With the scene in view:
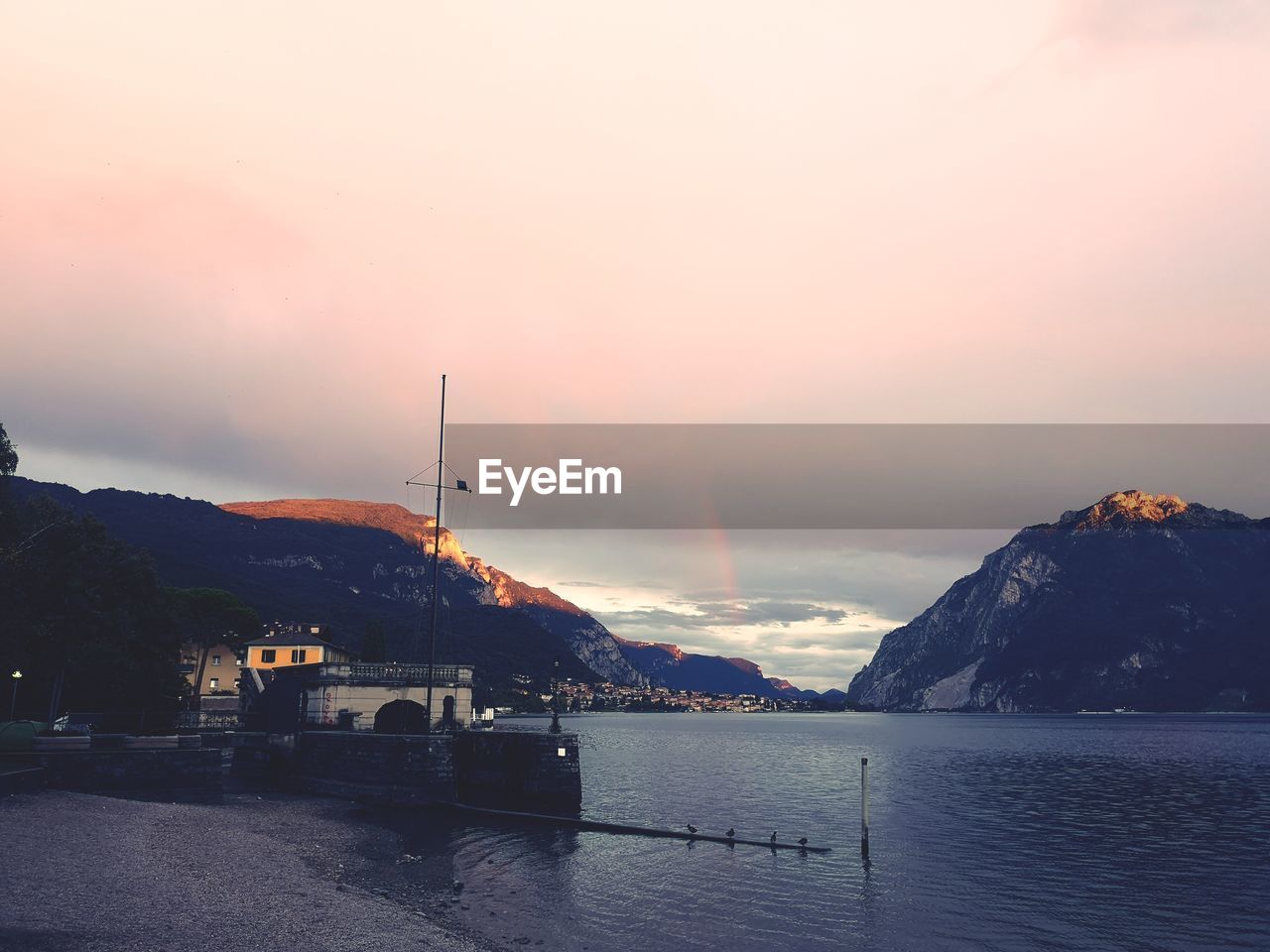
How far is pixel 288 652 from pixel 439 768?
138ft

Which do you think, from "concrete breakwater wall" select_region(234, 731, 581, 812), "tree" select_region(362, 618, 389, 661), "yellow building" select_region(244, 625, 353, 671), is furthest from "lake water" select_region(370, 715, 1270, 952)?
"tree" select_region(362, 618, 389, 661)

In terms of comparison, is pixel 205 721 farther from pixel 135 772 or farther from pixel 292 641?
pixel 135 772

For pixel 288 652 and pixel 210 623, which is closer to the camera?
pixel 288 652

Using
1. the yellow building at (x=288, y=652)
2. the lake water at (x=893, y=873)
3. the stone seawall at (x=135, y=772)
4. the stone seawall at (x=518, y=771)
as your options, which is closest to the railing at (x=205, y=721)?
the yellow building at (x=288, y=652)

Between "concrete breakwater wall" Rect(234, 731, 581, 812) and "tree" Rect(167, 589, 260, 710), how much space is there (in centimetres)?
6978

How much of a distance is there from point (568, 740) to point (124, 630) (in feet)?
124

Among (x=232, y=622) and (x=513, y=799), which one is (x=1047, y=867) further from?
(x=232, y=622)

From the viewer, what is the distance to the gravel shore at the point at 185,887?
78.7 ft

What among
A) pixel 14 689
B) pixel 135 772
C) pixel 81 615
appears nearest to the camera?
pixel 135 772

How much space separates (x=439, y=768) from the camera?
181ft

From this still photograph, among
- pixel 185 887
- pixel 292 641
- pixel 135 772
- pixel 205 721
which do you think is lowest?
pixel 185 887

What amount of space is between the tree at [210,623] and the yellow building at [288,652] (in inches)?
1362

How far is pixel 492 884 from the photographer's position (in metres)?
38.2

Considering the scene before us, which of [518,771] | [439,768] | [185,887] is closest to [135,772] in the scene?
[439,768]
